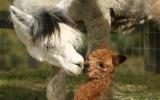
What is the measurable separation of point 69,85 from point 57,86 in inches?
59.7

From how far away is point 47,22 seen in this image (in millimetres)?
3678

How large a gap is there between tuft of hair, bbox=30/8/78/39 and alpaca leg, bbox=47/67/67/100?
0.94m

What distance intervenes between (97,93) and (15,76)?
3.73m

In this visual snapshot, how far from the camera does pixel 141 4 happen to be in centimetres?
502

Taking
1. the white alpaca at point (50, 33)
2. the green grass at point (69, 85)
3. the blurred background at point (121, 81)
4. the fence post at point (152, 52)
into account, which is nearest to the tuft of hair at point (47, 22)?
the white alpaca at point (50, 33)

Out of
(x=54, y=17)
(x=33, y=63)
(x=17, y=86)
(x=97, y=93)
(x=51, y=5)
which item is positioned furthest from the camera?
(x=33, y=63)

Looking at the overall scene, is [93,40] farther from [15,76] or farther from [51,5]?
[15,76]

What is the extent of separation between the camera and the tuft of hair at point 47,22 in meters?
3.65

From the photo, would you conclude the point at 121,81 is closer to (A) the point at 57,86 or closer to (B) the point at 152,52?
(B) the point at 152,52

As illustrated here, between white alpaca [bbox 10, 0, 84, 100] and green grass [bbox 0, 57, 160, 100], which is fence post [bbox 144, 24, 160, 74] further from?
white alpaca [bbox 10, 0, 84, 100]

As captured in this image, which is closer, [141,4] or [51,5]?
[51,5]

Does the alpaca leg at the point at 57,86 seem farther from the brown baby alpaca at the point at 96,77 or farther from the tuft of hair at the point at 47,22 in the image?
the brown baby alpaca at the point at 96,77

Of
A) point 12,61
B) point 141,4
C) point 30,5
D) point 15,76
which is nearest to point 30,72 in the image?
point 15,76

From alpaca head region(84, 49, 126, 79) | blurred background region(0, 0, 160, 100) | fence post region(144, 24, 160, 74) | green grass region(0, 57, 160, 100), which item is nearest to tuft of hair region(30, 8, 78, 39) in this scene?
alpaca head region(84, 49, 126, 79)
